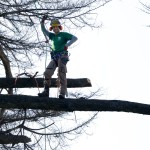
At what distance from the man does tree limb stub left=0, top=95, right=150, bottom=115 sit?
61 cm

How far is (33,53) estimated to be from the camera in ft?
37.5

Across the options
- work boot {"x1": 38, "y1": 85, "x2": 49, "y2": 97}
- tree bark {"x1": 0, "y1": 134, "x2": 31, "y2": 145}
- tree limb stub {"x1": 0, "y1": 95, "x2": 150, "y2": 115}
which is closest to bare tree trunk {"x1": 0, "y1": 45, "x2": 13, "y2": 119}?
tree bark {"x1": 0, "y1": 134, "x2": 31, "y2": 145}

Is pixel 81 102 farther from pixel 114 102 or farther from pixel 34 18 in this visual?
pixel 34 18

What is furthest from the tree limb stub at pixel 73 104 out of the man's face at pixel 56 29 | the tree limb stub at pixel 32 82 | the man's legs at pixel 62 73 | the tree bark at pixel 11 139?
the tree bark at pixel 11 139

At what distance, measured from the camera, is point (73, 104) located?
7.50 m

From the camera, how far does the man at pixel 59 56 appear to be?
8398 millimetres

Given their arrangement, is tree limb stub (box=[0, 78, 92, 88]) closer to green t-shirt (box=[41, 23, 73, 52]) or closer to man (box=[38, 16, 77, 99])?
man (box=[38, 16, 77, 99])

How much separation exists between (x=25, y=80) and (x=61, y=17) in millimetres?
2069

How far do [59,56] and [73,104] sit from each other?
1282 millimetres

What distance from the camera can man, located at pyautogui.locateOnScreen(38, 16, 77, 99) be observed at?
27.6 feet

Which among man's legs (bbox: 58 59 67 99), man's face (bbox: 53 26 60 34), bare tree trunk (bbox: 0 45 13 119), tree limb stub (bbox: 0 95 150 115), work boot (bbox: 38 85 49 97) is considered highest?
bare tree trunk (bbox: 0 45 13 119)

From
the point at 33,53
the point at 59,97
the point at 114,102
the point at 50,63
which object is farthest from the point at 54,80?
the point at 33,53

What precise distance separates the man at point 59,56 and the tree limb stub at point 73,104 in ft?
1.99

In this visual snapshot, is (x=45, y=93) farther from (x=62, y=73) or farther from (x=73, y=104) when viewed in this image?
(x=73, y=104)
